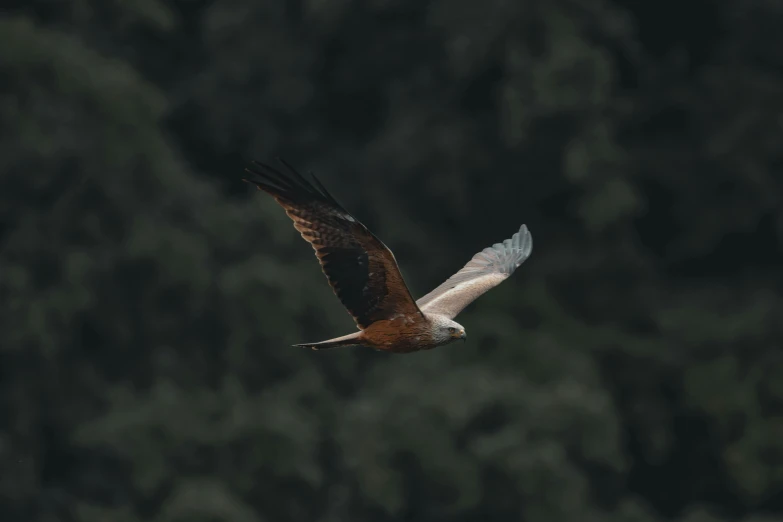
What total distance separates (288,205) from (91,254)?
9.71m

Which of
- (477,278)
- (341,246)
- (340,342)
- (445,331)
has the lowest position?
(445,331)

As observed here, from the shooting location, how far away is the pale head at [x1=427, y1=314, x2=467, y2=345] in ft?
27.9

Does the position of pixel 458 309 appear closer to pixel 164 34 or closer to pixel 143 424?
pixel 143 424

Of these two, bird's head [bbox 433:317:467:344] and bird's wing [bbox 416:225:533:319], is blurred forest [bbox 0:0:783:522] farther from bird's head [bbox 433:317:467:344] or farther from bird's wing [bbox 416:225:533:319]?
bird's head [bbox 433:317:467:344]

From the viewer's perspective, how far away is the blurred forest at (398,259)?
656 inches

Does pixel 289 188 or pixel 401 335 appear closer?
pixel 289 188

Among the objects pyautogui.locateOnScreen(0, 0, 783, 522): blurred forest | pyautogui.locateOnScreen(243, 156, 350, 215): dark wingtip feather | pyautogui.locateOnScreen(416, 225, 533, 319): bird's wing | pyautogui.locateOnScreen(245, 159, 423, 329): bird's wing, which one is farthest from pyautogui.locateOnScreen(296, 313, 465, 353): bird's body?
pyautogui.locateOnScreen(0, 0, 783, 522): blurred forest

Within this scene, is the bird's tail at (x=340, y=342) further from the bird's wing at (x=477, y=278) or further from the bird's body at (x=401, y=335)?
the bird's wing at (x=477, y=278)

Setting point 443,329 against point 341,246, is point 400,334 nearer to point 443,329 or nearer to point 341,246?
point 443,329

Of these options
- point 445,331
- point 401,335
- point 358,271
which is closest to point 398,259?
point 445,331

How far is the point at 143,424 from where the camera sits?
16859mm

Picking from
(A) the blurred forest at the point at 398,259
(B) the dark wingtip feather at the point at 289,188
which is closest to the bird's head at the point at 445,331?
(B) the dark wingtip feather at the point at 289,188

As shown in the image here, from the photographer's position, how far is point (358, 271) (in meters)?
8.04

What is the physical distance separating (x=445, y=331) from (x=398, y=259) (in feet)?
34.0
